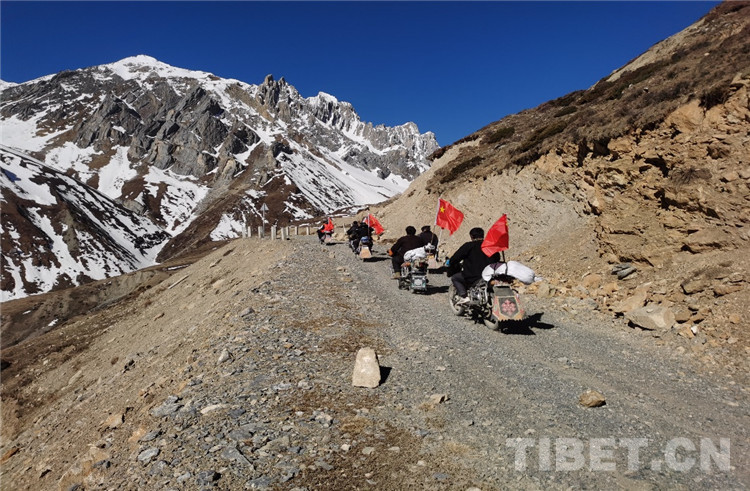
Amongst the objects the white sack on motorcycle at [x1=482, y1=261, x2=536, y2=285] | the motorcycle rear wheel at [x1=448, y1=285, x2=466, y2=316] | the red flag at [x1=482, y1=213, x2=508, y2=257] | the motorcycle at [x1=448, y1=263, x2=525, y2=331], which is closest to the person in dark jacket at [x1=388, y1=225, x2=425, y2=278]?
the motorcycle rear wheel at [x1=448, y1=285, x2=466, y2=316]

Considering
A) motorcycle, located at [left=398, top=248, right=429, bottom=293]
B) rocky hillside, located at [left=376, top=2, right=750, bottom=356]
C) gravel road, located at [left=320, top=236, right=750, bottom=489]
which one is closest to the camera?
gravel road, located at [left=320, top=236, right=750, bottom=489]

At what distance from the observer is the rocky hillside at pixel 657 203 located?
1023cm

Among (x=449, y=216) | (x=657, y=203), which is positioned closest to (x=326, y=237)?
(x=449, y=216)

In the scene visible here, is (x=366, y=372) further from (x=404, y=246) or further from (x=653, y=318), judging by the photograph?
(x=404, y=246)

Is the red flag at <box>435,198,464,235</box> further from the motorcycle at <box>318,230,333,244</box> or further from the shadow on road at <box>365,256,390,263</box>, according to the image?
the motorcycle at <box>318,230,333,244</box>

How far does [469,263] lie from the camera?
1169cm

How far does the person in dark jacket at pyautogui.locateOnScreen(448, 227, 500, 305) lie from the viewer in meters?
11.5

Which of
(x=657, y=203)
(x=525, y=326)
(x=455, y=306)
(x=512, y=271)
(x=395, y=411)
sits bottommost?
(x=525, y=326)

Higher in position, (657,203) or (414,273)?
(657,203)

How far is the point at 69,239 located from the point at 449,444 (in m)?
178

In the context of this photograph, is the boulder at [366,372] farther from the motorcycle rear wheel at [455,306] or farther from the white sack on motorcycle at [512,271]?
the motorcycle rear wheel at [455,306]

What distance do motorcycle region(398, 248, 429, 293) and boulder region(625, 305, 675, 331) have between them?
6.83m

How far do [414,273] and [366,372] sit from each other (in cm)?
865

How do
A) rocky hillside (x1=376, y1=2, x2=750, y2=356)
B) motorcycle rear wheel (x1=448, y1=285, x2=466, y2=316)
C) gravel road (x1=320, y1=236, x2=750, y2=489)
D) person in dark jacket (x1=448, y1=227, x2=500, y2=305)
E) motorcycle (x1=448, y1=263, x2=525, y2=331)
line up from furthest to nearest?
motorcycle rear wheel (x1=448, y1=285, x2=466, y2=316) → person in dark jacket (x1=448, y1=227, x2=500, y2=305) → rocky hillside (x1=376, y1=2, x2=750, y2=356) → motorcycle (x1=448, y1=263, x2=525, y2=331) → gravel road (x1=320, y1=236, x2=750, y2=489)
